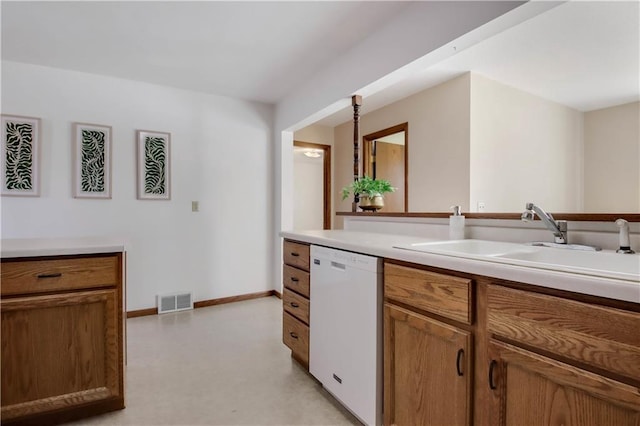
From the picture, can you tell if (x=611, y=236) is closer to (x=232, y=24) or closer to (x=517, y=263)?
(x=517, y=263)

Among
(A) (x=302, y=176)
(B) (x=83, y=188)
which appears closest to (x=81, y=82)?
(B) (x=83, y=188)

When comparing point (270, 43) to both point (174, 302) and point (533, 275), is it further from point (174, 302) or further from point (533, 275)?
point (174, 302)

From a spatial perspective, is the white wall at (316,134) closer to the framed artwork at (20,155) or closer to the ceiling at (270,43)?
the ceiling at (270,43)

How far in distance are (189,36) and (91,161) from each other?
1491 millimetres

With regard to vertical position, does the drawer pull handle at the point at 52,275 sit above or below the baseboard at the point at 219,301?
above

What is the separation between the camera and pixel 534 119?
3.75 metres

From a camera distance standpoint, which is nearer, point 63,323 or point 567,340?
point 567,340

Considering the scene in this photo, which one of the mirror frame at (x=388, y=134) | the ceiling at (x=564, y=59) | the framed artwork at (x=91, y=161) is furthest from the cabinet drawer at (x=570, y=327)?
the framed artwork at (x=91, y=161)

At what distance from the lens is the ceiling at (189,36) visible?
2.03m

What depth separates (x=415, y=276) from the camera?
1233mm

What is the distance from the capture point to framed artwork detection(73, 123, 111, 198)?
293 centimetres

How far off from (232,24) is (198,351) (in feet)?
7.42

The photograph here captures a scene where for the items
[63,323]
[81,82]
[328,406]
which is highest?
[81,82]

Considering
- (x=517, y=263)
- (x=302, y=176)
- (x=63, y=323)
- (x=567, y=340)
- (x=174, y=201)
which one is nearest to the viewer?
(x=567, y=340)
